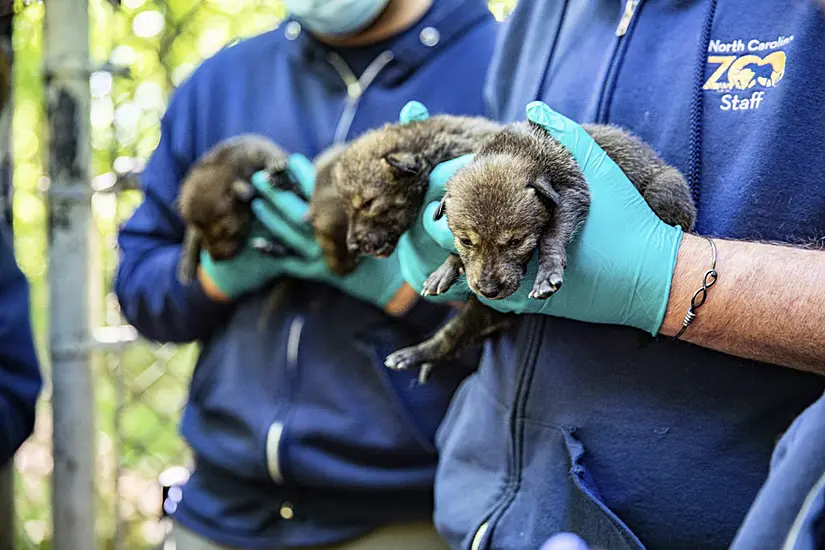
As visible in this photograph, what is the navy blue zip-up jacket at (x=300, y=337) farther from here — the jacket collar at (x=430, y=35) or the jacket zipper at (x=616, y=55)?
the jacket zipper at (x=616, y=55)

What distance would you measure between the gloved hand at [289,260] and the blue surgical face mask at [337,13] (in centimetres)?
37

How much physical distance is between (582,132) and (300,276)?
1.01 m

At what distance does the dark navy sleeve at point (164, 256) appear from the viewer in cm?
227

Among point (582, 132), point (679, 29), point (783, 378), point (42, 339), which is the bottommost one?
point (42, 339)

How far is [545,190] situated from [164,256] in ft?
4.86

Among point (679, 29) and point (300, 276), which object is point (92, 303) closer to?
point (300, 276)

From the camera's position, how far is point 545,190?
1254 millimetres

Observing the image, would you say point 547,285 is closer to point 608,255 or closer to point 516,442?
point 608,255

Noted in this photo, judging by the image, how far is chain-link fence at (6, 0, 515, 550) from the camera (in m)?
2.71

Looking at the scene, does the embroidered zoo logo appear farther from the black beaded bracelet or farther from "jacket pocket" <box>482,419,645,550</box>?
"jacket pocket" <box>482,419,645,550</box>

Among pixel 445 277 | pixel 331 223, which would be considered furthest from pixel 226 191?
pixel 445 277

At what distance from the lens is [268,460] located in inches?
77.4

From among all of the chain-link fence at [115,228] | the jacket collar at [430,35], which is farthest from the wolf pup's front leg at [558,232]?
the chain-link fence at [115,228]

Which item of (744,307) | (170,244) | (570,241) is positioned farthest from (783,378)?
(170,244)
